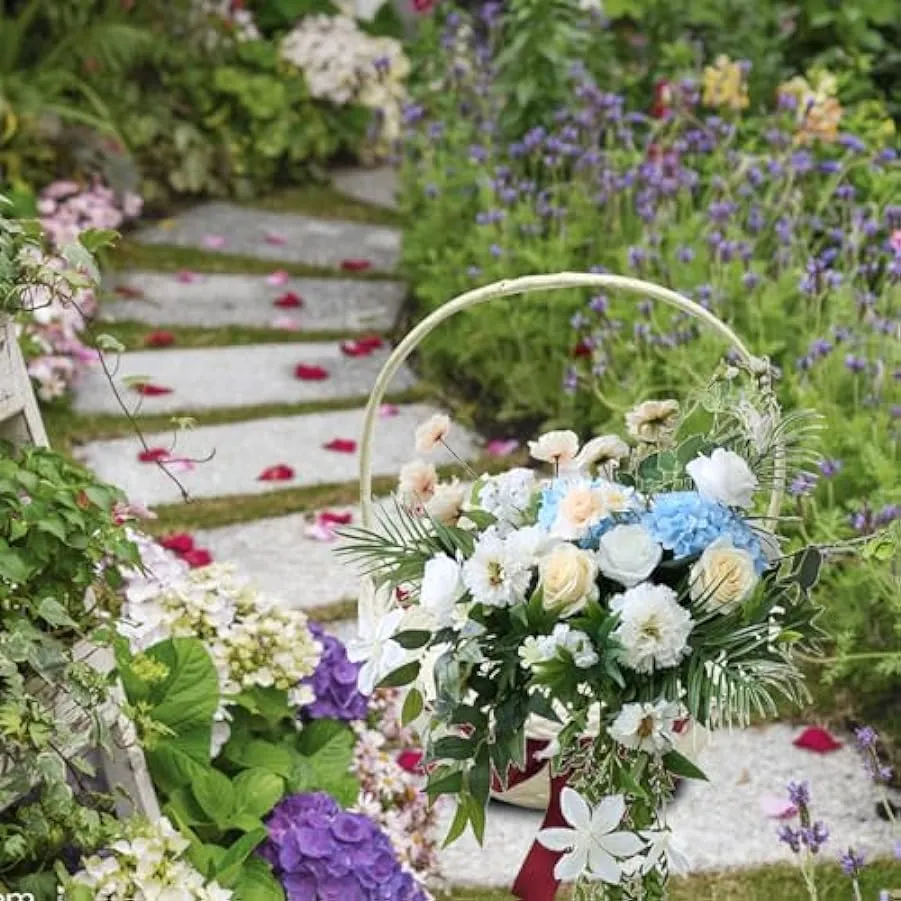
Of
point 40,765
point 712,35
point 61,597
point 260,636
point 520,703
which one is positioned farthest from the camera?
point 712,35

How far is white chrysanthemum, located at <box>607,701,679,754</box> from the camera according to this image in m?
1.78

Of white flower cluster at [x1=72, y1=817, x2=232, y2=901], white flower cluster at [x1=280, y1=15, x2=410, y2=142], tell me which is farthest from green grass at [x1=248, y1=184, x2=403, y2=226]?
white flower cluster at [x1=72, y1=817, x2=232, y2=901]

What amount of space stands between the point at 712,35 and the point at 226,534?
2.08 m

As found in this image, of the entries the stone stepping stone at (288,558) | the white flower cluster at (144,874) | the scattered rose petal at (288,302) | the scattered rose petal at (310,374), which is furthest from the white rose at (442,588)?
the scattered rose petal at (288,302)

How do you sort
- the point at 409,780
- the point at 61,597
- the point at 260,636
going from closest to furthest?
the point at 61,597
the point at 260,636
the point at 409,780

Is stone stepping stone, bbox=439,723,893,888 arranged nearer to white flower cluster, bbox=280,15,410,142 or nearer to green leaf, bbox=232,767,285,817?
green leaf, bbox=232,767,285,817

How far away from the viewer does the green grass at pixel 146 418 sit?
400 cm

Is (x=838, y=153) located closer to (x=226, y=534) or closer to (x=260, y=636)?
(x=226, y=534)

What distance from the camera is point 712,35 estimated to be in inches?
192

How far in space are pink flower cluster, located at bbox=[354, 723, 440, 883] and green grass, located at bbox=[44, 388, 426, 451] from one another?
1415 millimetres

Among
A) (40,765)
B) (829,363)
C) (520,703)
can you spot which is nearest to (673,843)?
(520,703)

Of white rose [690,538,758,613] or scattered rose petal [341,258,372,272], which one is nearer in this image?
white rose [690,538,758,613]

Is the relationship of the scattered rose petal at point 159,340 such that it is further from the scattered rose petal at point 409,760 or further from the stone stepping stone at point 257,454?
the scattered rose petal at point 409,760

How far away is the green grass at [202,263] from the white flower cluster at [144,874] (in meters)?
3.00
